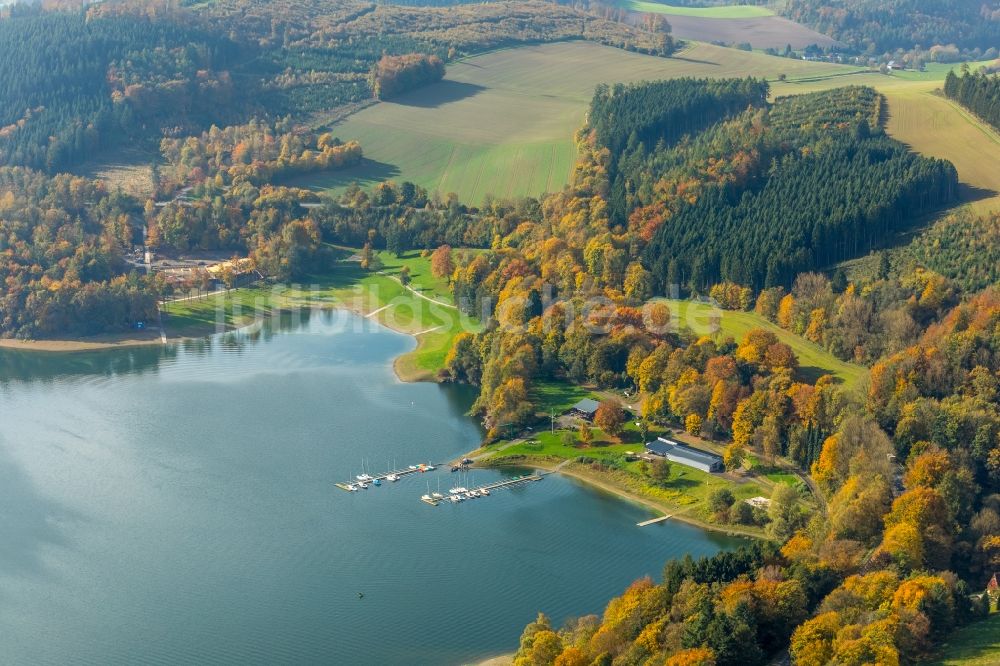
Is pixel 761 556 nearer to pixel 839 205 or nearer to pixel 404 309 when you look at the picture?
pixel 839 205

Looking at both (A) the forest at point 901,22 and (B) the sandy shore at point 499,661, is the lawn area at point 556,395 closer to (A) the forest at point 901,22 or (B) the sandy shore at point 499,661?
(B) the sandy shore at point 499,661

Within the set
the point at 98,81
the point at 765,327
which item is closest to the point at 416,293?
the point at 765,327

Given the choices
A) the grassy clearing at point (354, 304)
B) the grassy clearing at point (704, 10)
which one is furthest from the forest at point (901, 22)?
the grassy clearing at point (354, 304)

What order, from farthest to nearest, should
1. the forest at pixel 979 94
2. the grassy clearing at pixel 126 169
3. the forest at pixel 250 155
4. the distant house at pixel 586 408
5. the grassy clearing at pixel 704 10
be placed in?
1. the grassy clearing at pixel 704 10
2. the forest at pixel 250 155
3. the grassy clearing at pixel 126 169
4. the forest at pixel 979 94
5. the distant house at pixel 586 408

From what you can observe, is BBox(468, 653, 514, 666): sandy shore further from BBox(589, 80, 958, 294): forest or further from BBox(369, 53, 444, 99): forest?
BBox(369, 53, 444, 99): forest

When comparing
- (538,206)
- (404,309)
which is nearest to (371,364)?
(404,309)
